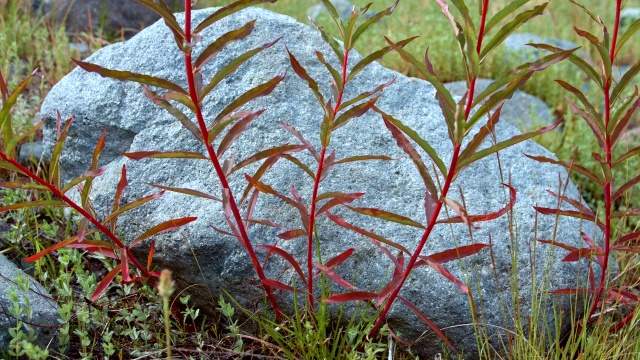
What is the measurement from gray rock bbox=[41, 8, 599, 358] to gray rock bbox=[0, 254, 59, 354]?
1.20ft

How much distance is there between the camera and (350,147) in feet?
8.35

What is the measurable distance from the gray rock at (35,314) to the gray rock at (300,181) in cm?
37

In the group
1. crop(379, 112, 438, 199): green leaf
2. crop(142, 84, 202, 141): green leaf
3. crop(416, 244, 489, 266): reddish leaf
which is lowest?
crop(416, 244, 489, 266): reddish leaf

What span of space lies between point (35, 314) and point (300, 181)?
3.28 feet

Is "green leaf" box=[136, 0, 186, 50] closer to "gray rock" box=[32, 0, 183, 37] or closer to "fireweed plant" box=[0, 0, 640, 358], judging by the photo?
"fireweed plant" box=[0, 0, 640, 358]

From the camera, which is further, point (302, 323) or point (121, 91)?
point (121, 91)

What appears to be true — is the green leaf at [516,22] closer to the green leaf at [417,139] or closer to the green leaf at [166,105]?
the green leaf at [417,139]

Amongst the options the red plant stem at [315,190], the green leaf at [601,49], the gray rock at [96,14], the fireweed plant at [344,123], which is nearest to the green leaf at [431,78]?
the fireweed plant at [344,123]

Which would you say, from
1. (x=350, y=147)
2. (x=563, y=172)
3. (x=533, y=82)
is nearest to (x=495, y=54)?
(x=533, y=82)

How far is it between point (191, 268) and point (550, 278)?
50.6 inches

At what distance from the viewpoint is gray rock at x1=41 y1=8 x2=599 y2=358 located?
2346 millimetres

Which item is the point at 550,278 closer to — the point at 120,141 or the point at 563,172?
the point at 563,172

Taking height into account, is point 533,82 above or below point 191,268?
above

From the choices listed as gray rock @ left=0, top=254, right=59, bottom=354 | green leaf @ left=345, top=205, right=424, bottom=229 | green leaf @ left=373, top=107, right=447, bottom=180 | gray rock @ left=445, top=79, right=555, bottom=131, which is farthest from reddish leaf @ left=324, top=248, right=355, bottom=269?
gray rock @ left=445, top=79, right=555, bottom=131
